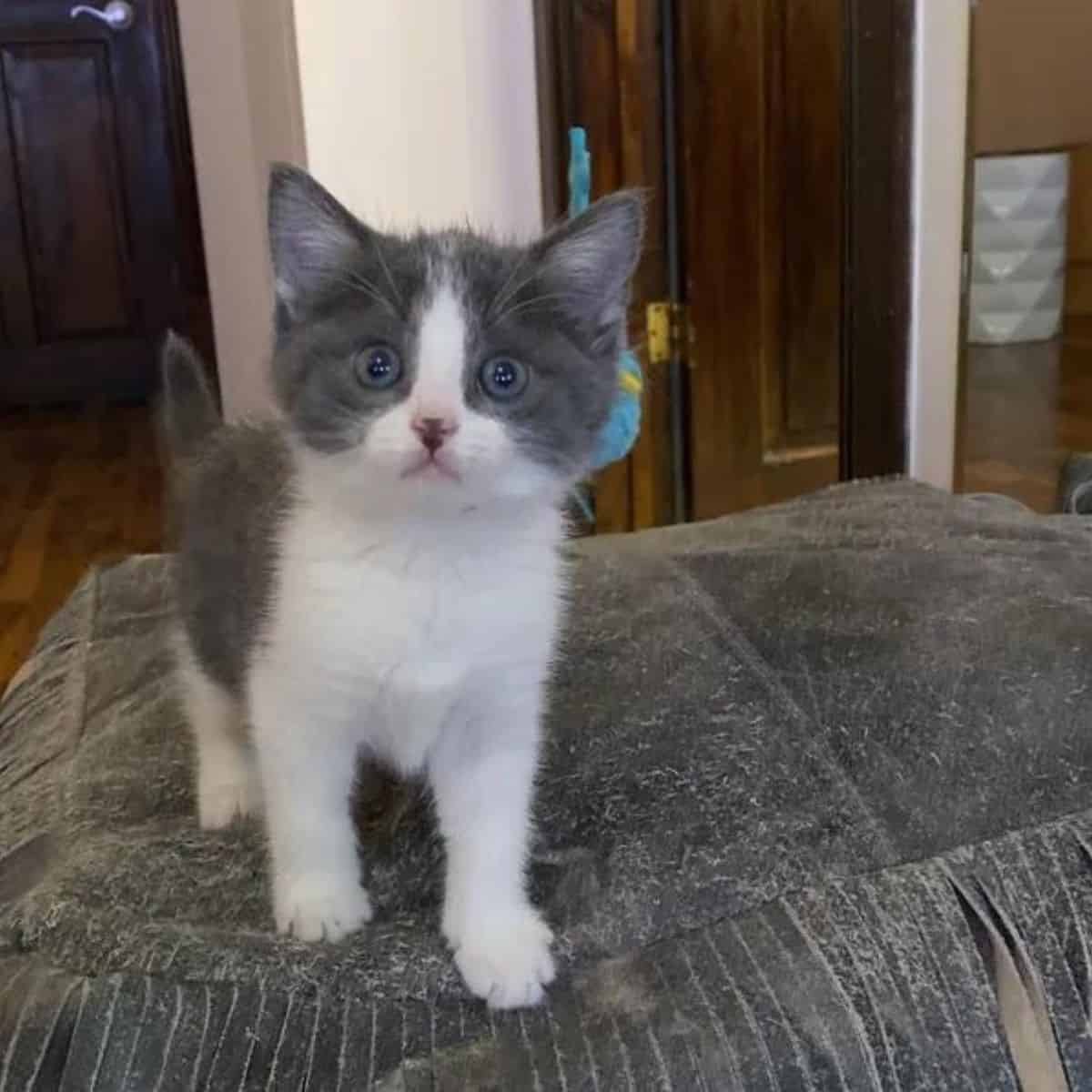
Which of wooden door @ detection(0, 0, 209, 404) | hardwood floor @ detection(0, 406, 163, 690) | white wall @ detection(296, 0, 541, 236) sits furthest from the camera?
wooden door @ detection(0, 0, 209, 404)

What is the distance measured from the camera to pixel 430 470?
0.77 m

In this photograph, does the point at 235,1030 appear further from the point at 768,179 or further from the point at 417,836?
the point at 768,179

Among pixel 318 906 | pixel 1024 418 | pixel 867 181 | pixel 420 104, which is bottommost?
pixel 1024 418

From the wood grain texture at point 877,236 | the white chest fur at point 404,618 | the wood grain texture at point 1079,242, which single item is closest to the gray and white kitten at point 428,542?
the white chest fur at point 404,618

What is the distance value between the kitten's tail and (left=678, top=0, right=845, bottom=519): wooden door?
101cm

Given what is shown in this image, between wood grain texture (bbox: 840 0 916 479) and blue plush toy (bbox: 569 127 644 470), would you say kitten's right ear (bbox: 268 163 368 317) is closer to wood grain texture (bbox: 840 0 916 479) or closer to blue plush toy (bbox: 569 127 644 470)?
blue plush toy (bbox: 569 127 644 470)

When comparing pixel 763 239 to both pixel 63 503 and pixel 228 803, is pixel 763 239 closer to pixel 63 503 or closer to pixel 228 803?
pixel 228 803

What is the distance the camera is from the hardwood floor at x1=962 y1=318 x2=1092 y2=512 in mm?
2219

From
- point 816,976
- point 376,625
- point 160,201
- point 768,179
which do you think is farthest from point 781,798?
point 160,201

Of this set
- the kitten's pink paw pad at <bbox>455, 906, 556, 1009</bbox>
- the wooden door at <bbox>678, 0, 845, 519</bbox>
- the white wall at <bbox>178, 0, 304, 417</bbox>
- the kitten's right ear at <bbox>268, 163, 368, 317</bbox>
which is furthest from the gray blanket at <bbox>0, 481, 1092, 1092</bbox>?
Result: the white wall at <bbox>178, 0, 304, 417</bbox>

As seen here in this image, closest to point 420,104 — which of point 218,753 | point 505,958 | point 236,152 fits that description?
point 236,152

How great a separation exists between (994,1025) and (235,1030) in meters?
0.41

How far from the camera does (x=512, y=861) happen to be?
85 centimetres

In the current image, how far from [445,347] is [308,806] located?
0.87 feet
